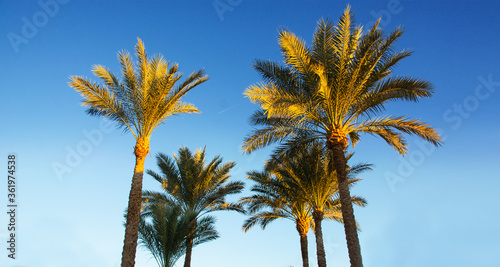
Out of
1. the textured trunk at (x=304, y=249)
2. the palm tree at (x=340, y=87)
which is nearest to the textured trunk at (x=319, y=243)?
the textured trunk at (x=304, y=249)

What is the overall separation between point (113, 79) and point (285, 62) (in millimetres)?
6774

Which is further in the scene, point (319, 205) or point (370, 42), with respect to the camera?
point (319, 205)

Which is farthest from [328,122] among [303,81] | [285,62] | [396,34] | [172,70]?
[172,70]

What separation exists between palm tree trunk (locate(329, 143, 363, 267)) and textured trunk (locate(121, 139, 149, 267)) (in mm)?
6960

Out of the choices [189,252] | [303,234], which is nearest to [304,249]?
[303,234]

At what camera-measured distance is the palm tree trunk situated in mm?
11216

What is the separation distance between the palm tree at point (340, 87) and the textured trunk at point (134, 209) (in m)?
4.54

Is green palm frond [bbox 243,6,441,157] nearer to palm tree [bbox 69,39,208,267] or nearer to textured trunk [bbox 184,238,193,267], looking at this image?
palm tree [bbox 69,39,208,267]

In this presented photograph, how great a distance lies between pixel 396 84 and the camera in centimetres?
1256

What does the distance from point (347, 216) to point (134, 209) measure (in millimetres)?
7215

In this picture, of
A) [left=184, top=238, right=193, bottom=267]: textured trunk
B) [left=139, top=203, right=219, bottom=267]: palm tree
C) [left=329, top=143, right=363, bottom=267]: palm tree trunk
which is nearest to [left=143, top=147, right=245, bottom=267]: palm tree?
[left=184, top=238, right=193, bottom=267]: textured trunk

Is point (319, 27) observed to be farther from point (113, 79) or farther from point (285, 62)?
point (113, 79)

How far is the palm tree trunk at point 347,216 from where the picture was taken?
1122cm

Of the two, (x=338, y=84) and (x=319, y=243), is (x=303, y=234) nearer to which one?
(x=319, y=243)
